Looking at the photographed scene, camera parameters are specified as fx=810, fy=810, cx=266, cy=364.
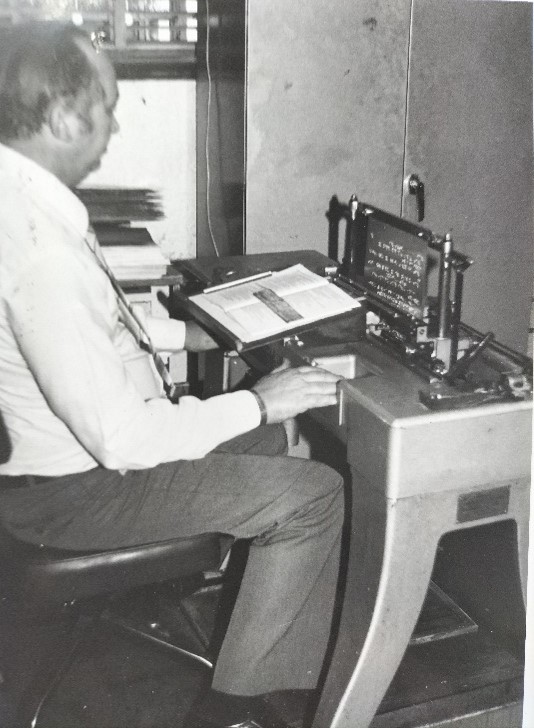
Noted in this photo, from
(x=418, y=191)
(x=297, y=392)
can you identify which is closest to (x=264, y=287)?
(x=297, y=392)

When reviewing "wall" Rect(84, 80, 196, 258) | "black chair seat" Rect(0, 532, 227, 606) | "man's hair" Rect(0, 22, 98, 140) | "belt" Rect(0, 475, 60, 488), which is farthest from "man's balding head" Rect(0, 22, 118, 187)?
"wall" Rect(84, 80, 196, 258)

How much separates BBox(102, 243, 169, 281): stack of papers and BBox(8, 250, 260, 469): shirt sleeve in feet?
2.36

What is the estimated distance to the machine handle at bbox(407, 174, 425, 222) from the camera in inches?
90.7

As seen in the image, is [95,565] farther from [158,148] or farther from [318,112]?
[158,148]

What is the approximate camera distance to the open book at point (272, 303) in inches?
61.8

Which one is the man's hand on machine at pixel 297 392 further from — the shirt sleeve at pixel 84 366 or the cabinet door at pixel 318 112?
the cabinet door at pixel 318 112

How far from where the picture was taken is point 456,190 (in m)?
2.39

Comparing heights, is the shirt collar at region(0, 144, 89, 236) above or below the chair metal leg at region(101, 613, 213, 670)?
above

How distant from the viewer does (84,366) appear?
127 cm

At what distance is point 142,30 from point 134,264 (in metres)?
0.79

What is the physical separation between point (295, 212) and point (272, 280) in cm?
52

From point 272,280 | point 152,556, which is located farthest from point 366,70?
point 152,556

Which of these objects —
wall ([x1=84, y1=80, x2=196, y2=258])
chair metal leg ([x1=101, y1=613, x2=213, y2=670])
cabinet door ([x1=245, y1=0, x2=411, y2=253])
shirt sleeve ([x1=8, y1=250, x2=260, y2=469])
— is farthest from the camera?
wall ([x1=84, y1=80, x2=196, y2=258])

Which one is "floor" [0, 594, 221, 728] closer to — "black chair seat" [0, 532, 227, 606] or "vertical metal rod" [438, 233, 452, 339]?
"black chair seat" [0, 532, 227, 606]
